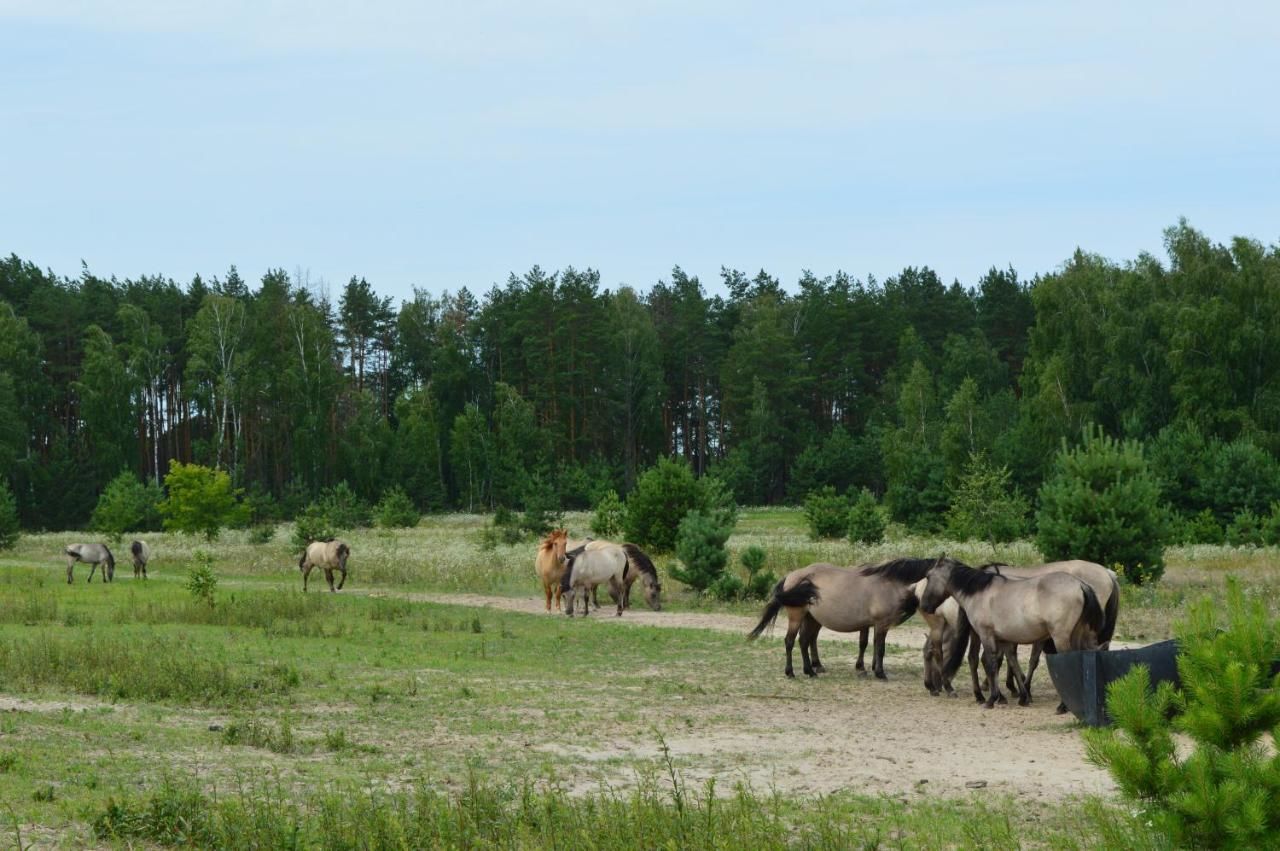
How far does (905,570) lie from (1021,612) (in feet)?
7.96

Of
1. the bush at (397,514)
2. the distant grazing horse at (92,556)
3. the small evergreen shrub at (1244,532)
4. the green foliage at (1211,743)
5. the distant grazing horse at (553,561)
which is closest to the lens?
the green foliage at (1211,743)

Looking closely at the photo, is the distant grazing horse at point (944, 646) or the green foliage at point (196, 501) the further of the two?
the green foliage at point (196, 501)

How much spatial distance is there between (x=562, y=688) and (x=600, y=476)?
5992 centimetres

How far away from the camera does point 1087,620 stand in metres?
12.9

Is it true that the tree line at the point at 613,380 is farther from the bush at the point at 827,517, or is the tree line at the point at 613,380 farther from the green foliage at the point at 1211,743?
the green foliage at the point at 1211,743

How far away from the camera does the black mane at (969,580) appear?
1375 cm

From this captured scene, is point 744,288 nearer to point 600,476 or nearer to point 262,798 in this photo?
point 600,476

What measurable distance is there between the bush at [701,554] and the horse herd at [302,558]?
26.2 feet

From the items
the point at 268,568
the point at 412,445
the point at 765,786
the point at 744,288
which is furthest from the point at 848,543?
the point at 744,288

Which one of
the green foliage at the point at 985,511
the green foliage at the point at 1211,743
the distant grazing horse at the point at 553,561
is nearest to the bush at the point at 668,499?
the distant grazing horse at the point at 553,561

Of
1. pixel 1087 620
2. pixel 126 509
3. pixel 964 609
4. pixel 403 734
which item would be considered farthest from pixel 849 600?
pixel 126 509

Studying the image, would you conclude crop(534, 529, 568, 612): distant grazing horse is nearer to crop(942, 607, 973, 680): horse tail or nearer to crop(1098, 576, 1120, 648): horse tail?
crop(942, 607, 973, 680): horse tail

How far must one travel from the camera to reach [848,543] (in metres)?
37.9

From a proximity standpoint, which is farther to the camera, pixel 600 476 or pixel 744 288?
pixel 744 288
